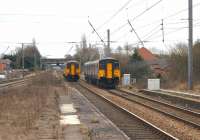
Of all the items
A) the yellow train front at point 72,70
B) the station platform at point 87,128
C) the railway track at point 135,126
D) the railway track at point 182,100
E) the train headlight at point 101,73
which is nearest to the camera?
the station platform at point 87,128

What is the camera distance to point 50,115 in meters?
19.9

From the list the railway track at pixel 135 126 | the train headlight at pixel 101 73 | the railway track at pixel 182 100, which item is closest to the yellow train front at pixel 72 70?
the train headlight at pixel 101 73

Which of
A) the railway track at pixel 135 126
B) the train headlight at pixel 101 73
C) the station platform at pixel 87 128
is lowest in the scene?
the railway track at pixel 135 126

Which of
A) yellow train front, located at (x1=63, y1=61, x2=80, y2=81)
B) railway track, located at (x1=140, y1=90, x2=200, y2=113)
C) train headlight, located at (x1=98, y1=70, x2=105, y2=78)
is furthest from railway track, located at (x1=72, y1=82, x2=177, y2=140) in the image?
yellow train front, located at (x1=63, y1=61, x2=80, y2=81)

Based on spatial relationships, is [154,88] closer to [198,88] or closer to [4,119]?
[198,88]

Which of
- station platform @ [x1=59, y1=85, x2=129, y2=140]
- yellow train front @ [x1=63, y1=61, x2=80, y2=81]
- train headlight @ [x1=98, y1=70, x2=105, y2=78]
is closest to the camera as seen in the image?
station platform @ [x1=59, y1=85, x2=129, y2=140]

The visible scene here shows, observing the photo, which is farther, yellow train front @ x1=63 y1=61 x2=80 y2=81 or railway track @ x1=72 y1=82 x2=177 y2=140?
yellow train front @ x1=63 y1=61 x2=80 y2=81

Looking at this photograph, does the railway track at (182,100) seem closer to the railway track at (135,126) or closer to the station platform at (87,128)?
the railway track at (135,126)

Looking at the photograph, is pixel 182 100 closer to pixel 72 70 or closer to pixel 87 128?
pixel 87 128

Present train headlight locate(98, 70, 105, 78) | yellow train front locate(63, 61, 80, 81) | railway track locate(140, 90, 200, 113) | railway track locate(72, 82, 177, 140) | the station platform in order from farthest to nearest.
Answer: yellow train front locate(63, 61, 80, 81) → train headlight locate(98, 70, 105, 78) → railway track locate(140, 90, 200, 113) → railway track locate(72, 82, 177, 140) → the station platform

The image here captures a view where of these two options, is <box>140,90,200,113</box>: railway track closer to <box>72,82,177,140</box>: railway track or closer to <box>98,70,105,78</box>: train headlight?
<box>72,82,177,140</box>: railway track

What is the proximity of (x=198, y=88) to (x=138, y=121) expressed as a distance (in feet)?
60.5

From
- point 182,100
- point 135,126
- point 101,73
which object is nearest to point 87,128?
→ point 135,126

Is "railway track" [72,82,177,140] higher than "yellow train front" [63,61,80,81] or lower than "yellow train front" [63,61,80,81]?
lower
